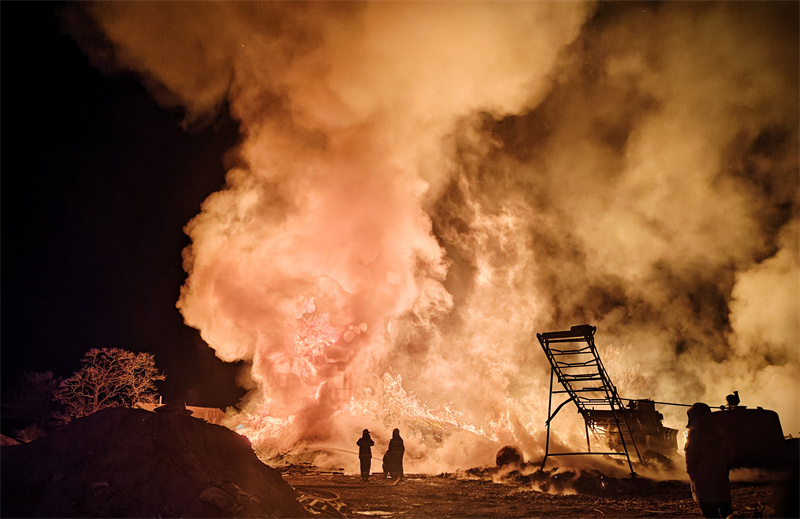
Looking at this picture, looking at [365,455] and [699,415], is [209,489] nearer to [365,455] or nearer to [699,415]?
[699,415]

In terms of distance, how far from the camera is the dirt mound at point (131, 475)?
344 inches

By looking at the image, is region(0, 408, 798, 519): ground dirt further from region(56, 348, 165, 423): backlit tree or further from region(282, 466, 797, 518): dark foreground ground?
region(56, 348, 165, 423): backlit tree

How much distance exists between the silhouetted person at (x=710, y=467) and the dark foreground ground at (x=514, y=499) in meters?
1.91

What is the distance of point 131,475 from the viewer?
9383mm

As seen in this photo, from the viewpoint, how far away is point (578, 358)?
33.5 metres

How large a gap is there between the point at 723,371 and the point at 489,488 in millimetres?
21267

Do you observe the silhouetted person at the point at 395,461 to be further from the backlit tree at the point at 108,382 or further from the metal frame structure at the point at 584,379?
the backlit tree at the point at 108,382

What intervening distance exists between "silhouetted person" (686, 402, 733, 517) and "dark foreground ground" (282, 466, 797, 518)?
75.2 inches

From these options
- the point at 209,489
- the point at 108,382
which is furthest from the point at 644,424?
the point at 108,382

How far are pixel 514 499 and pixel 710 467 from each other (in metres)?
6.74

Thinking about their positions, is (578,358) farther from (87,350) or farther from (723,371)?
(87,350)

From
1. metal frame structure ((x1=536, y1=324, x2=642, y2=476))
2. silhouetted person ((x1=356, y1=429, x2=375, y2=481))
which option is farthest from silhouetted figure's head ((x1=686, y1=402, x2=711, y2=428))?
silhouetted person ((x1=356, y1=429, x2=375, y2=481))

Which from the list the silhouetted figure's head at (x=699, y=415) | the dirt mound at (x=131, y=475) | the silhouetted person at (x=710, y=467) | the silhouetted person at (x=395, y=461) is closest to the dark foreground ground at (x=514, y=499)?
the silhouetted person at (x=395, y=461)

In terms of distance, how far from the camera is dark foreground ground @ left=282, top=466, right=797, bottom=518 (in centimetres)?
1038
